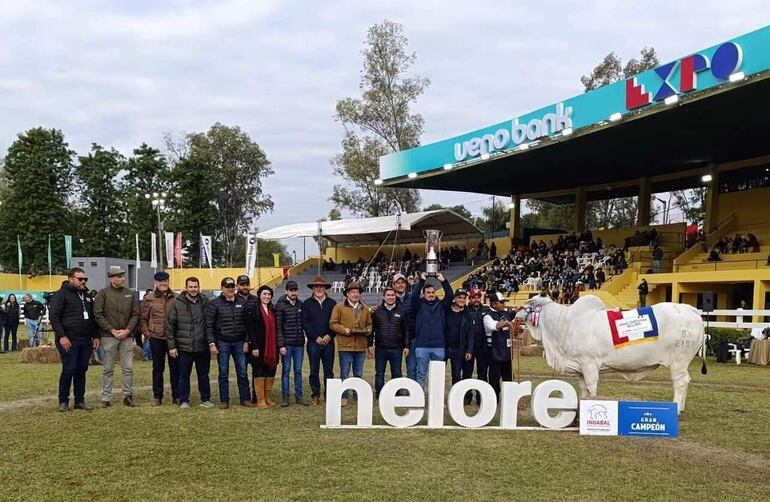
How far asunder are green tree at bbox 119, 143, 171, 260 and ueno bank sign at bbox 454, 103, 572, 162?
33.8m

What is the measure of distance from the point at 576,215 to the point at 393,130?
14.6 m

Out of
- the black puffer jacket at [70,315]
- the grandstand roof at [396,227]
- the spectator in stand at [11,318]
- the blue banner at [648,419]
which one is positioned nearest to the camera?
the blue banner at [648,419]

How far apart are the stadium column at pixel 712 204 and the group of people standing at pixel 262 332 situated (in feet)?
76.2

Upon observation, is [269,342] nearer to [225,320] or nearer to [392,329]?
[225,320]

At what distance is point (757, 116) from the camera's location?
68.0 ft

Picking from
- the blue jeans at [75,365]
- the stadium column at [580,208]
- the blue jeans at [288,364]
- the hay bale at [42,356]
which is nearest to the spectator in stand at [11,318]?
the hay bale at [42,356]

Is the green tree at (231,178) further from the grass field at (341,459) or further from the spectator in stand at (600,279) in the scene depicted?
the grass field at (341,459)

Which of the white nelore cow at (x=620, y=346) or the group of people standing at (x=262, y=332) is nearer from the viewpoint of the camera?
the white nelore cow at (x=620, y=346)

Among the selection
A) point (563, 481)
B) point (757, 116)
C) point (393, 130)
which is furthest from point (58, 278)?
point (563, 481)

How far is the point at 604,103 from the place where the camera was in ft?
69.7

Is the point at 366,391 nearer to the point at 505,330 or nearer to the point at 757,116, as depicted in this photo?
the point at 505,330

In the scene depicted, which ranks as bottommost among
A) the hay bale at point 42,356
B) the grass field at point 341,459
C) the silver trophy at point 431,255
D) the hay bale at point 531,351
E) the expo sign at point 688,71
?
the hay bale at point 531,351

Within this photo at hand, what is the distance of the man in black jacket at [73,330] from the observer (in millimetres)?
8414

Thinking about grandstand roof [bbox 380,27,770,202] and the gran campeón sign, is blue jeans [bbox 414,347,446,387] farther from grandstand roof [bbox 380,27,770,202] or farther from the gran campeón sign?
grandstand roof [bbox 380,27,770,202]
